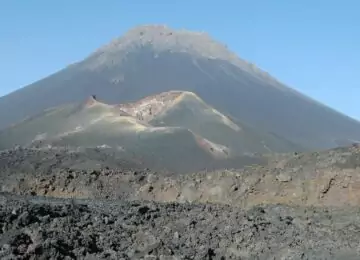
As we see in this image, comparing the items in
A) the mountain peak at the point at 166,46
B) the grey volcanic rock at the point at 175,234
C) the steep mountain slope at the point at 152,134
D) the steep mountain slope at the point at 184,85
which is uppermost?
the mountain peak at the point at 166,46

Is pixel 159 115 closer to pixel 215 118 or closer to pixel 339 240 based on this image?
pixel 215 118

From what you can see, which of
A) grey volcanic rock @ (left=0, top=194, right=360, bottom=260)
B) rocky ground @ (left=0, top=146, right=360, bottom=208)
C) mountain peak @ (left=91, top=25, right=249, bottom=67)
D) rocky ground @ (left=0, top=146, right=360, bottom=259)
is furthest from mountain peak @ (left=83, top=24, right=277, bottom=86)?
grey volcanic rock @ (left=0, top=194, right=360, bottom=260)

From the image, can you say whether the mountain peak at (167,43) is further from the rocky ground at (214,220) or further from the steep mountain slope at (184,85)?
the rocky ground at (214,220)

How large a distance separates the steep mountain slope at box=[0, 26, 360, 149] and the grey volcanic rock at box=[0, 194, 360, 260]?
273ft

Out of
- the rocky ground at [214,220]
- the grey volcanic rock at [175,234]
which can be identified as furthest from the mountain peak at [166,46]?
the grey volcanic rock at [175,234]

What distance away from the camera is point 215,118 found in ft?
180

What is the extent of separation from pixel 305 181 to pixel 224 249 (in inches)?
266

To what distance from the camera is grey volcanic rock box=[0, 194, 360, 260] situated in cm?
848

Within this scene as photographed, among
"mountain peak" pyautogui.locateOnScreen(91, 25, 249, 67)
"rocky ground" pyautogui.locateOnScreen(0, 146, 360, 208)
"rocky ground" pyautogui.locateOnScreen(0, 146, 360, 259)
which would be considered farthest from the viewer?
"mountain peak" pyautogui.locateOnScreen(91, 25, 249, 67)

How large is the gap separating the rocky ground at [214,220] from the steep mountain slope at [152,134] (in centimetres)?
1549

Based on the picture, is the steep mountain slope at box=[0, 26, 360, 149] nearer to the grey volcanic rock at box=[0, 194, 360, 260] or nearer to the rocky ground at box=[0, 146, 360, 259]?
the rocky ground at box=[0, 146, 360, 259]

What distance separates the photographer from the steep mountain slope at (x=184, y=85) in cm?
10650

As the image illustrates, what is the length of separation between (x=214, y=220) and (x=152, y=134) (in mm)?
29852

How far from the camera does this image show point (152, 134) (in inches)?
1587
